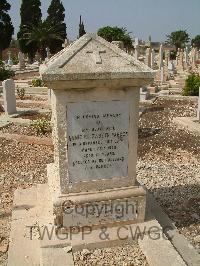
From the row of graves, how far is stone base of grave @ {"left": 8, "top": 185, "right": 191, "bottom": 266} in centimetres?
1

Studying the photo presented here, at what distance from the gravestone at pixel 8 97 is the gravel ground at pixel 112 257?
7581 mm

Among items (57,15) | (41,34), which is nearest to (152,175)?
(41,34)

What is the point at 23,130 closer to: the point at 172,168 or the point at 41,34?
the point at 172,168

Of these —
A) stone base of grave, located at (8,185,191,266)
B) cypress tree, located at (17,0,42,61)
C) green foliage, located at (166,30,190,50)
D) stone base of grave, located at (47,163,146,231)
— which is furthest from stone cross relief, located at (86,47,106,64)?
green foliage, located at (166,30,190,50)

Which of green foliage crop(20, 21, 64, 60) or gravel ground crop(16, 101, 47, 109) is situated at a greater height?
green foliage crop(20, 21, 64, 60)

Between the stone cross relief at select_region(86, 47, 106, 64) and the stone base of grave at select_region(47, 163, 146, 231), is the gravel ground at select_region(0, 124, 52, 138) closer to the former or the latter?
the stone base of grave at select_region(47, 163, 146, 231)

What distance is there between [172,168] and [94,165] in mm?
2862

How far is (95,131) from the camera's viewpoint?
354 cm

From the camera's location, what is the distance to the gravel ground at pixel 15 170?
427cm

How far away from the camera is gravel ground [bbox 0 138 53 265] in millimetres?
4270

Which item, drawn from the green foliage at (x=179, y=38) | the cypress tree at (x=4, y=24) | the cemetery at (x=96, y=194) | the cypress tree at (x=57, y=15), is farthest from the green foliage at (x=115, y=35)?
the cemetery at (x=96, y=194)

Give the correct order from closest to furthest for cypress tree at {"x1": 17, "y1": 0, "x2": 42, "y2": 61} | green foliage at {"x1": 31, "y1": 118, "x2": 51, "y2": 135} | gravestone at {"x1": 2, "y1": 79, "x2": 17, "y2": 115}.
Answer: green foliage at {"x1": 31, "y1": 118, "x2": 51, "y2": 135} → gravestone at {"x1": 2, "y1": 79, "x2": 17, "y2": 115} → cypress tree at {"x1": 17, "y1": 0, "x2": 42, "y2": 61}

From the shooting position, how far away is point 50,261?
3.24 meters

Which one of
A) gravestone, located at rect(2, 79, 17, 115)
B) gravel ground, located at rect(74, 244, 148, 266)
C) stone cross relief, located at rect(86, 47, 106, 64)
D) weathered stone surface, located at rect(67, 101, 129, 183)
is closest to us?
stone cross relief, located at rect(86, 47, 106, 64)
